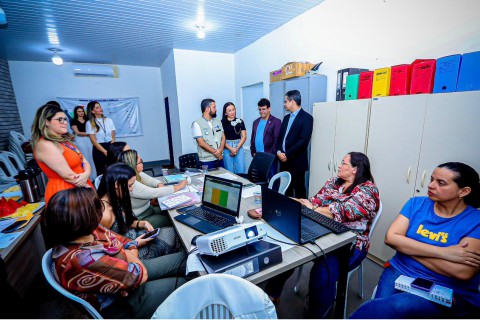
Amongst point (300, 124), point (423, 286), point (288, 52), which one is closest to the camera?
point (423, 286)

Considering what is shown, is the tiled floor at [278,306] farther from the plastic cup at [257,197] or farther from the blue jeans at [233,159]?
the blue jeans at [233,159]

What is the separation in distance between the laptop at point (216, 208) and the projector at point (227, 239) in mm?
399

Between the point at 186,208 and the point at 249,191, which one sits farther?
the point at 249,191

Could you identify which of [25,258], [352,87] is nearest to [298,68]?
[352,87]

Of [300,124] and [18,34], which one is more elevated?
[18,34]

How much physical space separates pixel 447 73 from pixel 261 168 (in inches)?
77.2

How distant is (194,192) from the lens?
2141mm

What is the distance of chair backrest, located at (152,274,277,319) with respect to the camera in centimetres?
78

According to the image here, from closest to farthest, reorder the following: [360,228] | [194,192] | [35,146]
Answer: [360,228], [35,146], [194,192]

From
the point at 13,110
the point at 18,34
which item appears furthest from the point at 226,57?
the point at 13,110

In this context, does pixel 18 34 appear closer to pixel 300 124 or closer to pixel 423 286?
pixel 300 124

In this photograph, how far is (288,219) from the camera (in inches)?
50.3

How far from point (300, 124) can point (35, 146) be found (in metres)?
2.72

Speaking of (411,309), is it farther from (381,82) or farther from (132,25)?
(132,25)
